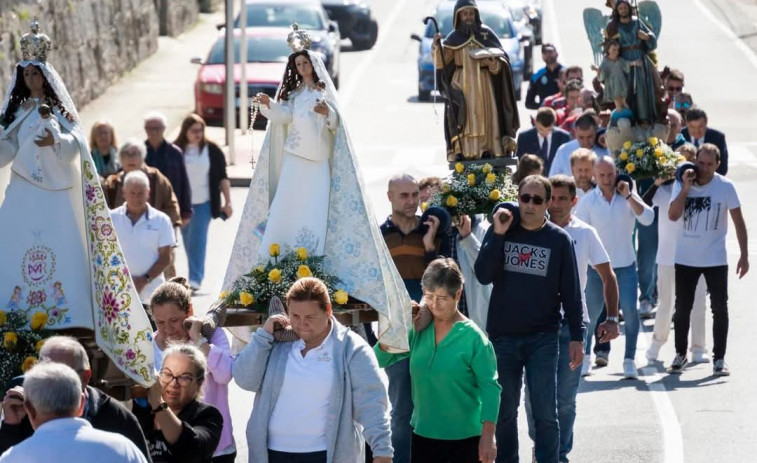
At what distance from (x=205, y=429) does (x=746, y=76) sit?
2910 centimetres

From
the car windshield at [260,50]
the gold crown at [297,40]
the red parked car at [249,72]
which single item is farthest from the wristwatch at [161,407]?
the car windshield at [260,50]

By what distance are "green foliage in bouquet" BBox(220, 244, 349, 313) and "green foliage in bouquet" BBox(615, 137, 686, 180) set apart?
6.04 m

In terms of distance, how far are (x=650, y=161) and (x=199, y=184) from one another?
4.89 m

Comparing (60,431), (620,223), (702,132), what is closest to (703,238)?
(620,223)

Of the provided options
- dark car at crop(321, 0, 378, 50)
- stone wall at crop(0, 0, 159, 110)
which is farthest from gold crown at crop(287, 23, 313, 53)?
dark car at crop(321, 0, 378, 50)

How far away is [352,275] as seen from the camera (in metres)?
9.45

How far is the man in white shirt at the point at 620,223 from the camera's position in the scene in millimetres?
13602

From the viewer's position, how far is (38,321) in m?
8.67

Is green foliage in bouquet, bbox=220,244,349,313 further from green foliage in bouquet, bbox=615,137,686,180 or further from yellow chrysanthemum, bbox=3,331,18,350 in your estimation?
green foliage in bouquet, bbox=615,137,686,180

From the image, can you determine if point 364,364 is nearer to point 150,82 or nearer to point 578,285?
point 578,285

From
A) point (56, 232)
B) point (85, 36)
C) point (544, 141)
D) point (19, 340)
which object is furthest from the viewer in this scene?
point (85, 36)

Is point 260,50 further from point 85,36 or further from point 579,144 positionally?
point 579,144

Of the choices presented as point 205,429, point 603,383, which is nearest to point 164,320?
point 205,429

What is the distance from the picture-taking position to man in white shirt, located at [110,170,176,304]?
1327cm
